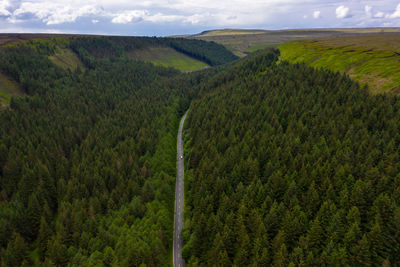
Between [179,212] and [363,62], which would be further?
[363,62]

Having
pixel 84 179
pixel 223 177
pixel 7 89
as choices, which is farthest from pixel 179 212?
pixel 7 89

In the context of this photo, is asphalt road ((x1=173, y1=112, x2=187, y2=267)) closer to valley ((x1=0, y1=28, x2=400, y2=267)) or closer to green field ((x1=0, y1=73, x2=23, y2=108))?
valley ((x1=0, y1=28, x2=400, y2=267))

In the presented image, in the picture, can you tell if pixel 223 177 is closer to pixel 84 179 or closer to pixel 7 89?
pixel 84 179

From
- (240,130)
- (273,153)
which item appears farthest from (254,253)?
(240,130)

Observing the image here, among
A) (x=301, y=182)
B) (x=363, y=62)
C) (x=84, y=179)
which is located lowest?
(x=84, y=179)

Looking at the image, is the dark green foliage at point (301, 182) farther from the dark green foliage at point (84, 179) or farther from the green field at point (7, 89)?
the green field at point (7, 89)

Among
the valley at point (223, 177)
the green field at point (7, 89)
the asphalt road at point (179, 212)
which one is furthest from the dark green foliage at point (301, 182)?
the green field at point (7, 89)

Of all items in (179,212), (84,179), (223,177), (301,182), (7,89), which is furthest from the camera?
(7,89)
